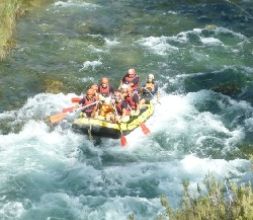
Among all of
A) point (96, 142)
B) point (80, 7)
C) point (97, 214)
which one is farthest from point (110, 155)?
point (80, 7)

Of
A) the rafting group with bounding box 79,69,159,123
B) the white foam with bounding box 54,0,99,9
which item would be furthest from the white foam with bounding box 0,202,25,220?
the white foam with bounding box 54,0,99,9

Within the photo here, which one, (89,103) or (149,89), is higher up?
(149,89)

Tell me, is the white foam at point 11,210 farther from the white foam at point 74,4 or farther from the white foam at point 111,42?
the white foam at point 74,4

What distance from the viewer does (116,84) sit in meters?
16.0

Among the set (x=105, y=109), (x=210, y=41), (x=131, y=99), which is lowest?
(x=105, y=109)

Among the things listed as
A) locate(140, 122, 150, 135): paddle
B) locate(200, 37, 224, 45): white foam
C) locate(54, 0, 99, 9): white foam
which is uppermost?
locate(54, 0, 99, 9): white foam

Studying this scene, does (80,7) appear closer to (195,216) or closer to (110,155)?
A: (110,155)

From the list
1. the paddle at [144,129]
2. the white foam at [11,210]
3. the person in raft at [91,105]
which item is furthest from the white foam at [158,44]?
the white foam at [11,210]

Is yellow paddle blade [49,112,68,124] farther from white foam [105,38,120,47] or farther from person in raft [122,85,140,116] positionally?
white foam [105,38,120,47]

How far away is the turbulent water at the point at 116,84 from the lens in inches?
443

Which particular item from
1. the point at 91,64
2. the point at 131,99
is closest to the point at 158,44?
the point at 91,64

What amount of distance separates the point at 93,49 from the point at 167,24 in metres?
3.71

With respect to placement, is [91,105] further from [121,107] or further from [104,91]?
[121,107]

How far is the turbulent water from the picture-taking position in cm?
1124
